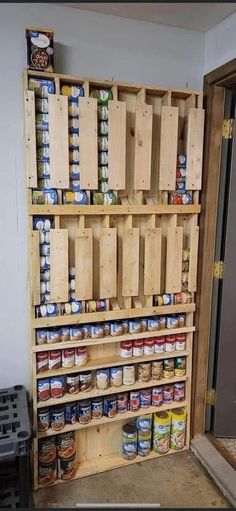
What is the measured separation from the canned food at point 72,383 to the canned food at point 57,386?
0.10ft

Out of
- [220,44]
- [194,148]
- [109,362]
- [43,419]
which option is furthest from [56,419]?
[220,44]

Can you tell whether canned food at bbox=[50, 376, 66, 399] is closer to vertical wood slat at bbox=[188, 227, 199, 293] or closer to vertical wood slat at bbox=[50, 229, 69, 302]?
vertical wood slat at bbox=[50, 229, 69, 302]

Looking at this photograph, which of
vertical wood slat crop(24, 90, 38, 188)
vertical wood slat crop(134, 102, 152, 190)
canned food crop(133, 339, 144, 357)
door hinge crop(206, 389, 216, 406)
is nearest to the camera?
vertical wood slat crop(24, 90, 38, 188)

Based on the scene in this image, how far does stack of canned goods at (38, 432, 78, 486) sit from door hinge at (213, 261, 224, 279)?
1236 mm

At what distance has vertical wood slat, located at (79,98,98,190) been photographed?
69.2 inches

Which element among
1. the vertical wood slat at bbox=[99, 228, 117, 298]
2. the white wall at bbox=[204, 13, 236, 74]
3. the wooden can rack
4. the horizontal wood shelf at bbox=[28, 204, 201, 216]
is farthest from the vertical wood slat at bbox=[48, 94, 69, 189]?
the white wall at bbox=[204, 13, 236, 74]

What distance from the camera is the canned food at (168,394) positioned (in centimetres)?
218

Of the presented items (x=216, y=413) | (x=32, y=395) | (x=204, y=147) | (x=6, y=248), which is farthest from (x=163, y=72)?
(x=216, y=413)

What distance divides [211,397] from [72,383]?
0.93 meters

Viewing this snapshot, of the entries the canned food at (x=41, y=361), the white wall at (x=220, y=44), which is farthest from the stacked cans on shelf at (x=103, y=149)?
the canned food at (x=41, y=361)

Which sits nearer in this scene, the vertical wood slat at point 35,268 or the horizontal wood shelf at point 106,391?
the vertical wood slat at point 35,268

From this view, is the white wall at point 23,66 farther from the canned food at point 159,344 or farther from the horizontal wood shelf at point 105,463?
the canned food at point 159,344

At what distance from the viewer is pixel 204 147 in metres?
2.06

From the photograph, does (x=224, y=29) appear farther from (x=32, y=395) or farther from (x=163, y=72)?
(x=32, y=395)
